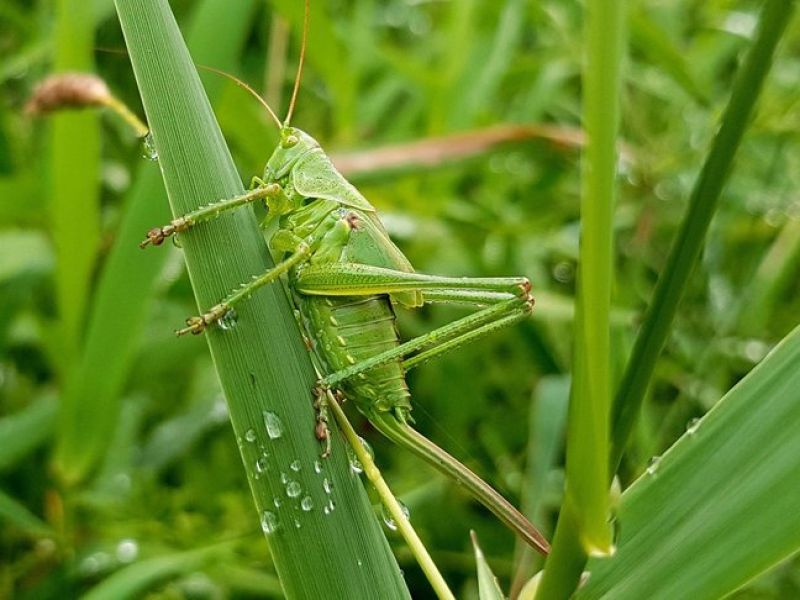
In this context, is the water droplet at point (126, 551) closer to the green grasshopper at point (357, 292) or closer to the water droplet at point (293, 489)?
the green grasshopper at point (357, 292)

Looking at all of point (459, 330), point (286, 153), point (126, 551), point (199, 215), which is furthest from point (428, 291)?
point (126, 551)

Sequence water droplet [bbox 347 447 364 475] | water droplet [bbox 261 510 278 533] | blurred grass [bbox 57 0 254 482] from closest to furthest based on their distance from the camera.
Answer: water droplet [bbox 261 510 278 533] → water droplet [bbox 347 447 364 475] → blurred grass [bbox 57 0 254 482]

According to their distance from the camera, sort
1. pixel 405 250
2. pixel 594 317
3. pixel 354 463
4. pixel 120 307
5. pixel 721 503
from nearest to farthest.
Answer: pixel 594 317 < pixel 721 503 < pixel 354 463 < pixel 120 307 < pixel 405 250

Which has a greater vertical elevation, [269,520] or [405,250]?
[405,250]

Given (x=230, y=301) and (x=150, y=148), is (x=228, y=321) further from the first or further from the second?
(x=150, y=148)

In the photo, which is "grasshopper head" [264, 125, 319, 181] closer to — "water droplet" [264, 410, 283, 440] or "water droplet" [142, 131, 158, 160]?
"water droplet" [142, 131, 158, 160]

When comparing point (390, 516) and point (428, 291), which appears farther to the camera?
point (428, 291)

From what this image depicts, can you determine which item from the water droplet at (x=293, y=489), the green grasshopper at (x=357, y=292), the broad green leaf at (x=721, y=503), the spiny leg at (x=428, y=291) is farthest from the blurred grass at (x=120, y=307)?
the broad green leaf at (x=721, y=503)

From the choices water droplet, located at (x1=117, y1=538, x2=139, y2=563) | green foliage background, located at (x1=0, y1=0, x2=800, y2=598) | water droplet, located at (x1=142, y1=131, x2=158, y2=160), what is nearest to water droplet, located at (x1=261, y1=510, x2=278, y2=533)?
water droplet, located at (x1=142, y1=131, x2=158, y2=160)
